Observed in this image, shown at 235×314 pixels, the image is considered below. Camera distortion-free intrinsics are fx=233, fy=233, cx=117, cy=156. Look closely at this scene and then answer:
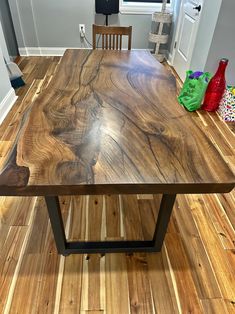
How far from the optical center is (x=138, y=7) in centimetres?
365

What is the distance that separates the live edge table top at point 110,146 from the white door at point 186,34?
1936 millimetres

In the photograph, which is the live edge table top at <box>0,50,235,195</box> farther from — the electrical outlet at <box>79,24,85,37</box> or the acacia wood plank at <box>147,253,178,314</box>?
the electrical outlet at <box>79,24,85,37</box>

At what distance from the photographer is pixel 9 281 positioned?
121 cm

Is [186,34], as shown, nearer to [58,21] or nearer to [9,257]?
[58,21]

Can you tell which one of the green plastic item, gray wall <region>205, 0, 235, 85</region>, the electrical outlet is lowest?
the green plastic item

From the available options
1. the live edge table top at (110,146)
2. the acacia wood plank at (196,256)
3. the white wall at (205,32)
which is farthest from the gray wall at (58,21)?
the acacia wood plank at (196,256)

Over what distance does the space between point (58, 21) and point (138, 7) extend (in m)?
1.28

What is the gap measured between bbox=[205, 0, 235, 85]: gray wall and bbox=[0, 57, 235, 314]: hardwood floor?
5.31 feet

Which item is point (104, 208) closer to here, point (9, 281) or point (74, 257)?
point (74, 257)

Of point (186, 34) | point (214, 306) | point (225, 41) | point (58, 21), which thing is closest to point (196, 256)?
point (214, 306)

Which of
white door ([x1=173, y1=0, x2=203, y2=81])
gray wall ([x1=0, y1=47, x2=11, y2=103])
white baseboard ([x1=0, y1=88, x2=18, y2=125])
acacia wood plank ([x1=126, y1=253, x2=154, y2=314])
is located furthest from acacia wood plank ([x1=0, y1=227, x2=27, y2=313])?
white door ([x1=173, y1=0, x2=203, y2=81])

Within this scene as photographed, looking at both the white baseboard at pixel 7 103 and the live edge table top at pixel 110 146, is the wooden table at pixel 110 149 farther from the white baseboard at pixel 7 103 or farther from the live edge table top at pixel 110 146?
the white baseboard at pixel 7 103

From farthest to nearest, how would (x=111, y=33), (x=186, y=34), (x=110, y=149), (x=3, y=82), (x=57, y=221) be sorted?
(x=186, y=34) < (x=3, y=82) < (x=111, y=33) < (x=57, y=221) < (x=110, y=149)

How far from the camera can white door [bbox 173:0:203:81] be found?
2867 millimetres
